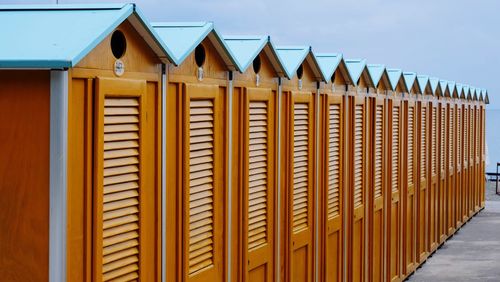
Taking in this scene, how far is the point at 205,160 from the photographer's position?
6.67m

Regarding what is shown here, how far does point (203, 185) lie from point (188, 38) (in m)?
0.97

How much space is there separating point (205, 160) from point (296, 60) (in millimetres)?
2371

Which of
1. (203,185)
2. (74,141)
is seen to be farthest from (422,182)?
(74,141)

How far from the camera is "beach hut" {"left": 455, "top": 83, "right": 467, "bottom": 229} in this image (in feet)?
63.8

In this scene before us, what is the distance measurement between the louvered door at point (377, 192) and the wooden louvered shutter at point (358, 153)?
→ 49cm

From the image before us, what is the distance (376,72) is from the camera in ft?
40.1

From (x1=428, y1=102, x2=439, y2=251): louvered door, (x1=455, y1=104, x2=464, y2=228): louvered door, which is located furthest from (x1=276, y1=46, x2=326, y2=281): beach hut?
(x1=455, y1=104, x2=464, y2=228): louvered door

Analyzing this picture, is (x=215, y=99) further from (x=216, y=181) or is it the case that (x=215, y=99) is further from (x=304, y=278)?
(x=304, y=278)

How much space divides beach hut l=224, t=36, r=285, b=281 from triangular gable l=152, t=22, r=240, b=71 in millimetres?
185

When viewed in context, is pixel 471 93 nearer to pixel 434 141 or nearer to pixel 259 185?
pixel 434 141

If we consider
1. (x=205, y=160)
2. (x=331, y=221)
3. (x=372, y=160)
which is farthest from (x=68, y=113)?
(x=372, y=160)

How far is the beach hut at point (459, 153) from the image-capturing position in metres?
19.4

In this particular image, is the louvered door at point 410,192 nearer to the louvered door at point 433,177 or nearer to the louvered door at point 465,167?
the louvered door at point 433,177

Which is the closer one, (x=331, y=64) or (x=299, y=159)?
(x=299, y=159)
